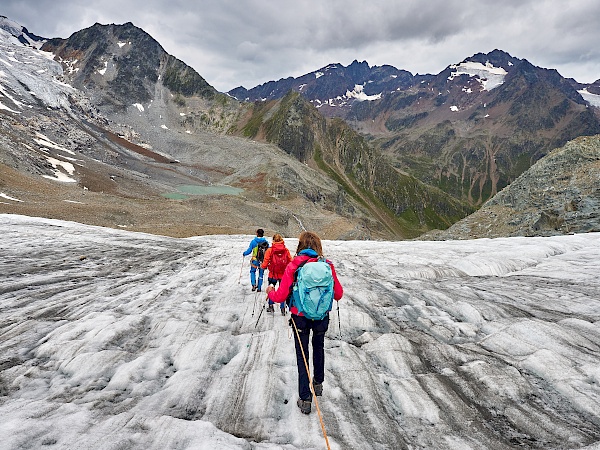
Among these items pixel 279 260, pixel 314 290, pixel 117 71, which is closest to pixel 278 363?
pixel 314 290

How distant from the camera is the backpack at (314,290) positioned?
600 cm

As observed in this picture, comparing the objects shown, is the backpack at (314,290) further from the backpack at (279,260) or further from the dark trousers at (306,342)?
the backpack at (279,260)

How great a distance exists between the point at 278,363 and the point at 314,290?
3144mm

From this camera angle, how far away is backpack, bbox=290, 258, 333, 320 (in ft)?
19.7

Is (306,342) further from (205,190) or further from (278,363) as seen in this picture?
(205,190)

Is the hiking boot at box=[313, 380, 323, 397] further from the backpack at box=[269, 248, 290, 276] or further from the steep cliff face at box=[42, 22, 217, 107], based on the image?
the steep cliff face at box=[42, 22, 217, 107]

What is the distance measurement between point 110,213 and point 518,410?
43.6m

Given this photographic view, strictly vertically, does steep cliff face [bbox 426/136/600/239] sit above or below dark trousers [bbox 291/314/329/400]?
above

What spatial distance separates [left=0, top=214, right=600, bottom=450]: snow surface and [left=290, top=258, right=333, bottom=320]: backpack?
2.07 m

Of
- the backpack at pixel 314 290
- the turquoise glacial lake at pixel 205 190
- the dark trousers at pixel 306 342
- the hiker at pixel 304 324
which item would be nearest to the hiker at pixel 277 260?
the hiker at pixel 304 324

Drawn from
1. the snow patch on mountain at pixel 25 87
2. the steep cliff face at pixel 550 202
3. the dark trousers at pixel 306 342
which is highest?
the snow patch on mountain at pixel 25 87

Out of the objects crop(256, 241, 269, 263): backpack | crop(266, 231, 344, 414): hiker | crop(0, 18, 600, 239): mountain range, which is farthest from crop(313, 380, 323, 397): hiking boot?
crop(0, 18, 600, 239): mountain range

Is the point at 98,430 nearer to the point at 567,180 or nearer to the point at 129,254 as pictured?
the point at 129,254

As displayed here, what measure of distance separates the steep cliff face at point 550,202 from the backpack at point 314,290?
1661 inches
